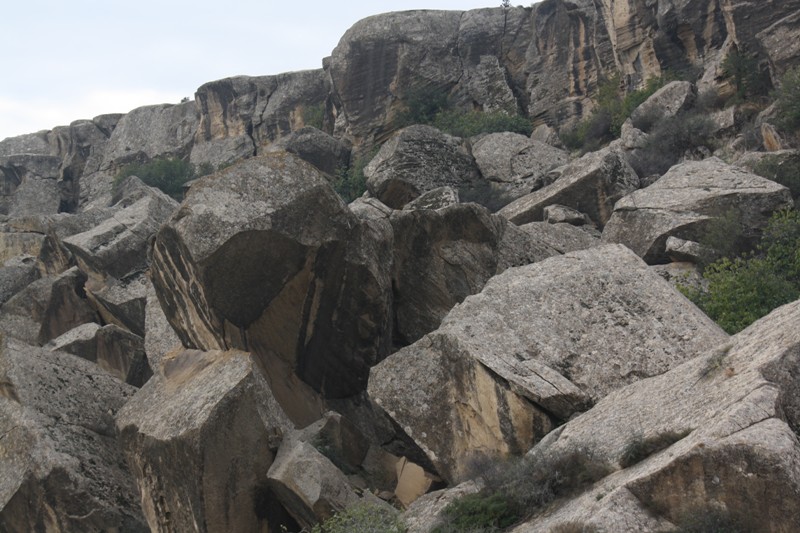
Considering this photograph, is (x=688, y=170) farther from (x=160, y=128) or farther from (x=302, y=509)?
(x=160, y=128)

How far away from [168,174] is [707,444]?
47689 millimetres

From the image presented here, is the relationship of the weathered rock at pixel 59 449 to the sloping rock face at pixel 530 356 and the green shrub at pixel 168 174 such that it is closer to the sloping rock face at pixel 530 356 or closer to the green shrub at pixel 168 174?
the sloping rock face at pixel 530 356

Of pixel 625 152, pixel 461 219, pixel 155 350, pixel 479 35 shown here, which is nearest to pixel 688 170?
pixel 461 219

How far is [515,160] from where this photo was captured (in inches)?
1447

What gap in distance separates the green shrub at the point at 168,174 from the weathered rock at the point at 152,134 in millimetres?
2603

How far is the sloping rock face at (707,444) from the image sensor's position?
9766mm

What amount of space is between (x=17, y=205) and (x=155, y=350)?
125 feet

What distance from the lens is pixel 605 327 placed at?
53.4 ft

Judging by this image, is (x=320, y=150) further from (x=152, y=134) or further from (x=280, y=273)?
(x=280, y=273)

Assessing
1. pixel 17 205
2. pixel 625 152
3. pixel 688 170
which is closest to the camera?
pixel 688 170

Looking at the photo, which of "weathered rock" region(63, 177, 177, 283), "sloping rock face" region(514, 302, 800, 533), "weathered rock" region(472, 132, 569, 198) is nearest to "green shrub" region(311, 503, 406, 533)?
"sloping rock face" region(514, 302, 800, 533)

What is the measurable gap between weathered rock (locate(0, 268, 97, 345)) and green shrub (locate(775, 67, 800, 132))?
65.9ft

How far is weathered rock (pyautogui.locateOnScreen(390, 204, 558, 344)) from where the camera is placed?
834 inches

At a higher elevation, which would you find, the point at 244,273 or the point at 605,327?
the point at 244,273
